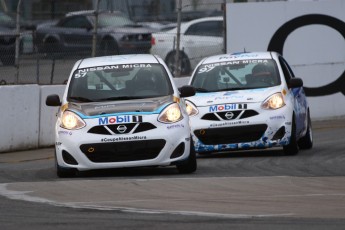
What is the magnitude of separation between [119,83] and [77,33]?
28.5ft

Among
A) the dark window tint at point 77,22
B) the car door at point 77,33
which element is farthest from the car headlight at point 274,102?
the dark window tint at point 77,22

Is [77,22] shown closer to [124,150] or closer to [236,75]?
[236,75]

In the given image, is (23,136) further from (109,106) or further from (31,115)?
(109,106)

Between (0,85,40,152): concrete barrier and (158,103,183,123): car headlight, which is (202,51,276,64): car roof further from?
(158,103,183,123): car headlight

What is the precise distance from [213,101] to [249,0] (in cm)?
995

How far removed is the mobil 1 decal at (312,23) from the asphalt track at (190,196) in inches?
309

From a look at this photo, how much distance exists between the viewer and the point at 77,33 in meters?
24.3

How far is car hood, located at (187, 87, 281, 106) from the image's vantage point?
684 inches

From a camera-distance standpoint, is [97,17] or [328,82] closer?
[97,17]

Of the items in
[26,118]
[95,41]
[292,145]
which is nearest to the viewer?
[292,145]

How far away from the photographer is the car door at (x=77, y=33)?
2331 centimetres

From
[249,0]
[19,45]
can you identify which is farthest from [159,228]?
[249,0]

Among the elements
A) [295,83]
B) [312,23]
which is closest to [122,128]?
[295,83]

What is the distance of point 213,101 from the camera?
17.5 m
